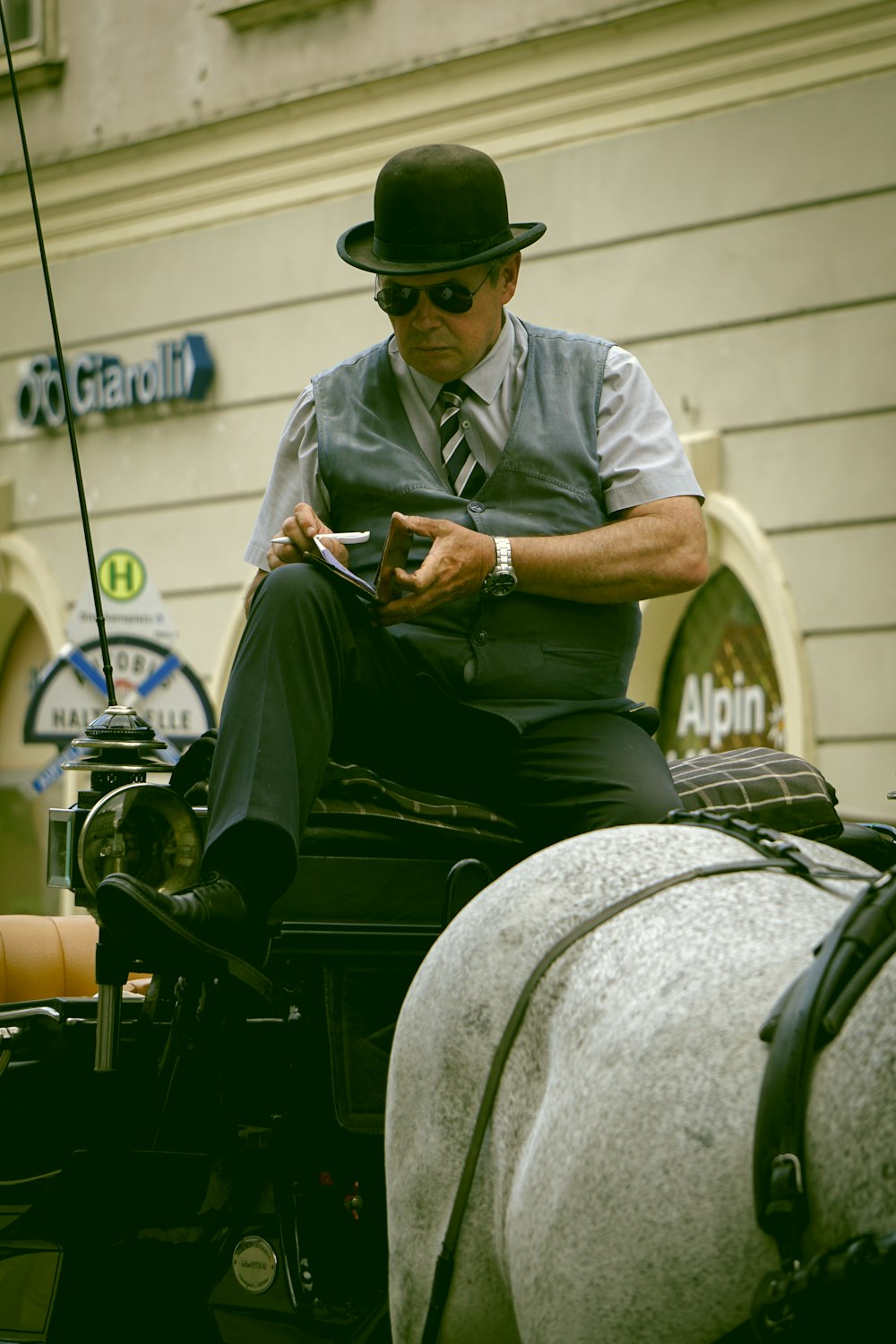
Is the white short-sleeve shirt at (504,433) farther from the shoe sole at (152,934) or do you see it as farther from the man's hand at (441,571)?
the shoe sole at (152,934)

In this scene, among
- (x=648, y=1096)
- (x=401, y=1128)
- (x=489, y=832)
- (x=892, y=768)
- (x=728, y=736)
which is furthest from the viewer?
(x=728, y=736)

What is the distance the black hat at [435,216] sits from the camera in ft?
9.39

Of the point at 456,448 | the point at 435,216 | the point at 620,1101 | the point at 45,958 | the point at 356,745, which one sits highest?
the point at 435,216

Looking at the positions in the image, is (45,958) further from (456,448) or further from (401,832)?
(456,448)

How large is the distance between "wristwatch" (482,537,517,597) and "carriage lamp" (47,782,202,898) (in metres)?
0.55

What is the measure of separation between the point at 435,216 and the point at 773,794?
99 cm

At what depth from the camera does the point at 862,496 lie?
6.32 metres

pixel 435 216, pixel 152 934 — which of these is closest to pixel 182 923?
pixel 152 934

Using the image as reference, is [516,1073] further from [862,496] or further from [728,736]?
[728,736]

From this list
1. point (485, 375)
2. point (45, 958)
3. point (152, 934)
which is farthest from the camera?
point (45, 958)

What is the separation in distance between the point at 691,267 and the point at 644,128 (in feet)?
1.86

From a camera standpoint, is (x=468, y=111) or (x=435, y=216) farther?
(x=468, y=111)

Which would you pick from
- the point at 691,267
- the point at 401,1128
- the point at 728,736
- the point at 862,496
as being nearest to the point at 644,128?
the point at 691,267

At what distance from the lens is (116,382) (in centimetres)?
896
